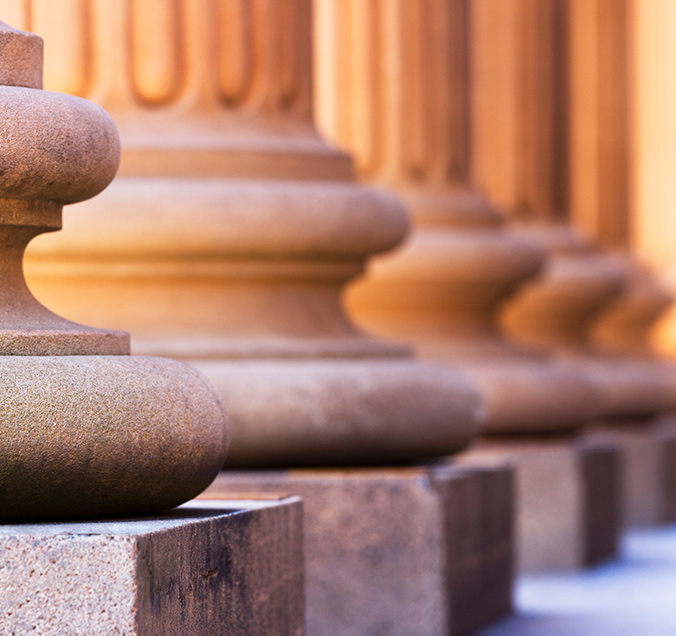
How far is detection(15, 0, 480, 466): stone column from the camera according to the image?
1900cm

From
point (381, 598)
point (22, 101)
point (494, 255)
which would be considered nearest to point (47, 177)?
point (22, 101)

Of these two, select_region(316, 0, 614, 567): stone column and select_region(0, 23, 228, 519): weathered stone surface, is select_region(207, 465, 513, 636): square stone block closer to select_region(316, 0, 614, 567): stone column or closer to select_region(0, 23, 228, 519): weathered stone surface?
select_region(0, 23, 228, 519): weathered stone surface

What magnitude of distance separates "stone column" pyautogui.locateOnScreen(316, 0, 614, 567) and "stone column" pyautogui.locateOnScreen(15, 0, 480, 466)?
24.2 feet

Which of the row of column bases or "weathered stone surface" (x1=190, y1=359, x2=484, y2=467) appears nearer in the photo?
the row of column bases

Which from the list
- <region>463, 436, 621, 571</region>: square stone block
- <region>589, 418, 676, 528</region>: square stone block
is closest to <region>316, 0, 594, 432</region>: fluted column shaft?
<region>463, 436, 621, 571</region>: square stone block

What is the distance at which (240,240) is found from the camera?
63.4ft

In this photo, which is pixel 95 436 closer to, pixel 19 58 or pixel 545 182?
pixel 19 58

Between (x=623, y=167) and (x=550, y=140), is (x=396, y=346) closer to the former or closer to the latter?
(x=550, y=140)

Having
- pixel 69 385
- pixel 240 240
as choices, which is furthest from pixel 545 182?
pixel 69 385

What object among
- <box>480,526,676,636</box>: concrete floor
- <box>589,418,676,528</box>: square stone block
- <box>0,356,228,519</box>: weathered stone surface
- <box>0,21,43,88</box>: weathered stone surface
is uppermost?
<box>0,21,43,88</box>: weathered stone surface

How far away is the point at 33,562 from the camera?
1025 centimetres

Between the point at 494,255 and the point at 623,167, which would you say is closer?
the point at 494,255

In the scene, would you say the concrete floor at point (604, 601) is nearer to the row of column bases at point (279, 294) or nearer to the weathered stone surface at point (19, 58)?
the row of column bases at point (279, 294)

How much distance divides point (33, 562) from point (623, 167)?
39.0 m
